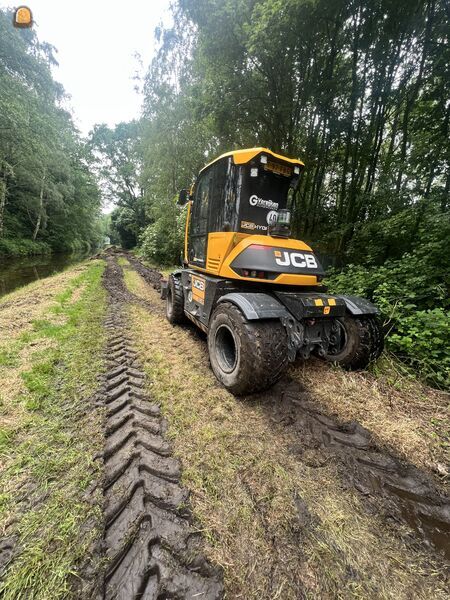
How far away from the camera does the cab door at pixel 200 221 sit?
380 centimetres

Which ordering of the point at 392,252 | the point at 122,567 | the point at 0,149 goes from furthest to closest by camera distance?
the point at 0,149 → the point at 392,252 → the point at 122,567

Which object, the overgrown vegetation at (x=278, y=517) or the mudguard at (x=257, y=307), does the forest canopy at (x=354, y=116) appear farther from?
the overgrown vegetation at (x=278, y=517)

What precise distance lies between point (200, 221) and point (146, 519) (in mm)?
3666

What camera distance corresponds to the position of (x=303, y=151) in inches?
348

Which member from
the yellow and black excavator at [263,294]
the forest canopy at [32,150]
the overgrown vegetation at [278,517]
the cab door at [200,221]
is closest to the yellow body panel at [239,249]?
the yellow and black excavator at [263,294]

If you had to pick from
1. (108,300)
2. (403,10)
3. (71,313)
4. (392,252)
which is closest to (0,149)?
(108,300)

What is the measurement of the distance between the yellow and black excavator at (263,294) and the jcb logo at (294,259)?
0.04ft

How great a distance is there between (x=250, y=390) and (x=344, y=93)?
9.08 m

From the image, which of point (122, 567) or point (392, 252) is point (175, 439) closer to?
point (122, 567)

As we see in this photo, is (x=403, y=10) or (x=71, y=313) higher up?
(x=403, y=10)

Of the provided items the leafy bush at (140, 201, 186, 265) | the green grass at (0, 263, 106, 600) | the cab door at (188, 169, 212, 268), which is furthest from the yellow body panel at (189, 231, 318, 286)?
the leafy bush at (140, 201, 186, 265)

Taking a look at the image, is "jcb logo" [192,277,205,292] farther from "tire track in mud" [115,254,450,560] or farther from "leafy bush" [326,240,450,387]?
"leafy bush" [326,240,450,387]

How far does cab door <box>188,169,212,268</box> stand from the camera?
3803 millimetres

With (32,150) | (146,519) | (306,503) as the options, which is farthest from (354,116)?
A: (32,150)
